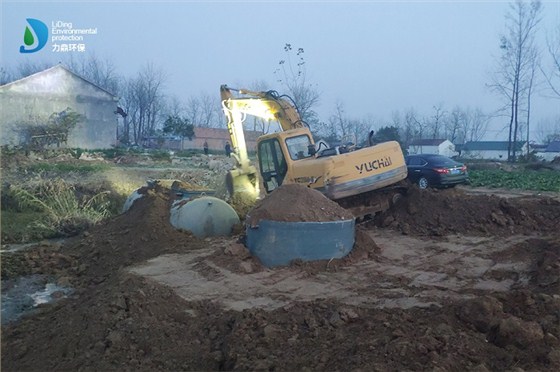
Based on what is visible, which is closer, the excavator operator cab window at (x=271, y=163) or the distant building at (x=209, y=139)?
the excavator operator cab window at (x=271, y=163)

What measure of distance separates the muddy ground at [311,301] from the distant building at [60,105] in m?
25.6

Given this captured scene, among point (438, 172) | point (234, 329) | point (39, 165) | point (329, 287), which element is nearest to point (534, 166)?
point (438, 172)

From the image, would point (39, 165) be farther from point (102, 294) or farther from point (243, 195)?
point (102, 294)

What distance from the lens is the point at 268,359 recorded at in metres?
4.86

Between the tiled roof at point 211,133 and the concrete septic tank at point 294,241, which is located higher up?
the tiled roof at point 211,133

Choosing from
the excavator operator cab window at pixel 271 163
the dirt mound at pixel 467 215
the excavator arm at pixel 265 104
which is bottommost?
the dirt mound at pixel 467 215

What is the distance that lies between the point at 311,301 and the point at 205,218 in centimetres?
550

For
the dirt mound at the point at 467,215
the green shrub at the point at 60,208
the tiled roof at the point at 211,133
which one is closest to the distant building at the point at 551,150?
the tiled roof at the point at 211,133

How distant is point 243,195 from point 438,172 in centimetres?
952

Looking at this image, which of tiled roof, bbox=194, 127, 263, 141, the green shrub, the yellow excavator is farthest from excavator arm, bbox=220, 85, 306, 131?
tiled roof, bbox=194, 127, 263, 141

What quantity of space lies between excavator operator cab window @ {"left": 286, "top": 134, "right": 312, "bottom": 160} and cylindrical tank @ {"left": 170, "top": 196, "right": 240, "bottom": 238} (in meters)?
2.12

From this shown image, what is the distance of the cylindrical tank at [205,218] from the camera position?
1182 cm

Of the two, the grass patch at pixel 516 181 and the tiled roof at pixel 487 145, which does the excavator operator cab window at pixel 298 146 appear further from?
the tiled roof at pixel 487 145

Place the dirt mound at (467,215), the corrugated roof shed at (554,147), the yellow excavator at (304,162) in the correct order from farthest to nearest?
1. the corrugated roof shed at (554,147)
2. the yellow excavator at (304,162)
3. the dirt mound at (467,215)
